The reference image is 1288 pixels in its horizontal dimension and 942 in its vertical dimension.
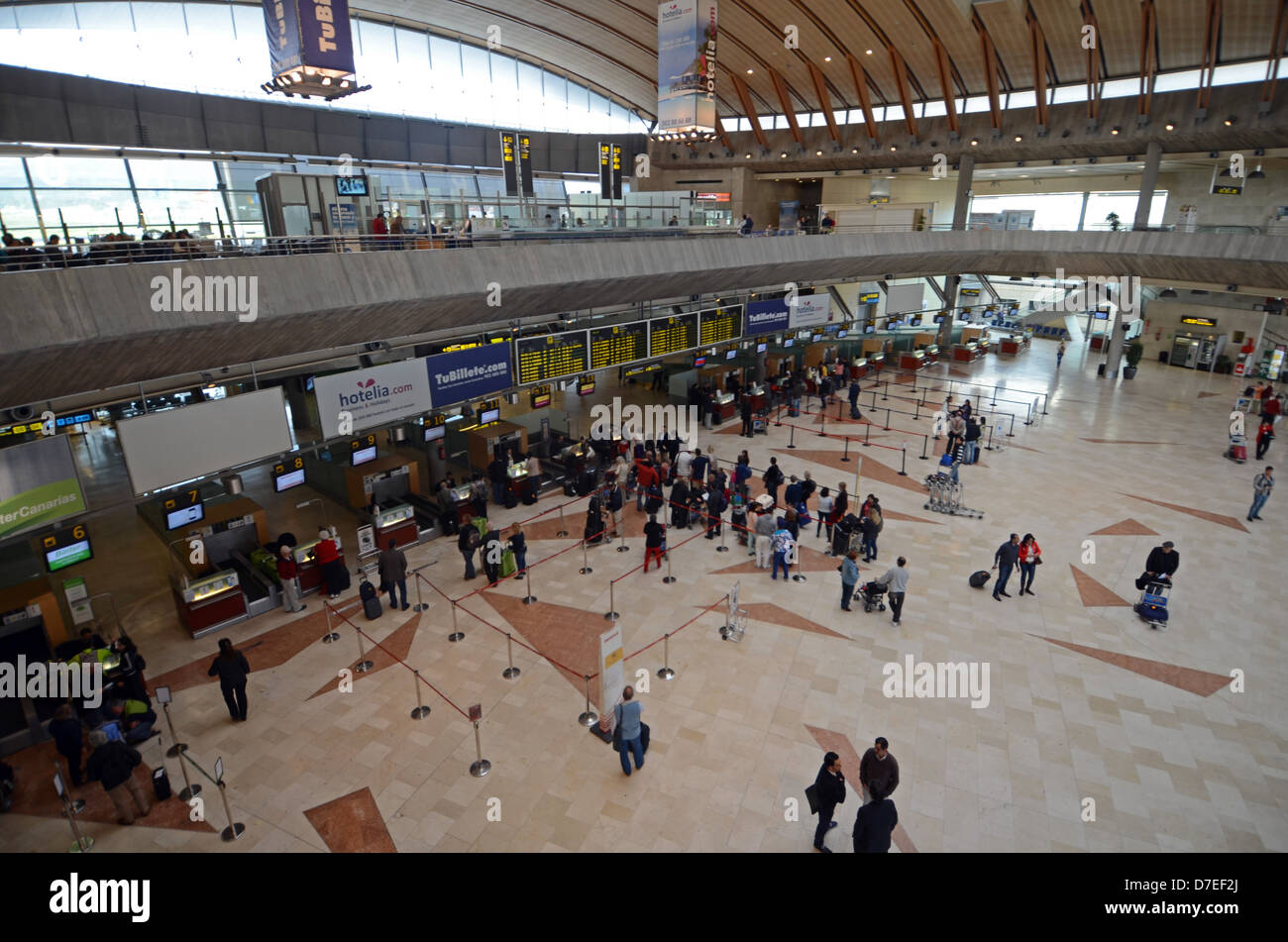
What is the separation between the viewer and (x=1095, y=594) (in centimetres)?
1270

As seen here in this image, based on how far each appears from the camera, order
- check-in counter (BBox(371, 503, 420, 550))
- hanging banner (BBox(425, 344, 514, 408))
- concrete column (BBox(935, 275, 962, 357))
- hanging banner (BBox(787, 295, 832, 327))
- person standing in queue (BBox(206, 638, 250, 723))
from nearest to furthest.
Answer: person standing in queue (BBox(206, 638, 250, 723)), hanging banner (BBox(425, 344, 514, 408)), check-in counter (BBox(371, 503, 420, 550)), hanging banner (BBox(787, 295, 832, 327)), concrete column (BBox(935, 275, 962, 357))

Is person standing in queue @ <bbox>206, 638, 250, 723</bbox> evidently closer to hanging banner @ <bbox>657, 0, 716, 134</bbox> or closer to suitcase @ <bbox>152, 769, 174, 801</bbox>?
suitcase @ <bbox>152, 769, 174, 801</bbox>

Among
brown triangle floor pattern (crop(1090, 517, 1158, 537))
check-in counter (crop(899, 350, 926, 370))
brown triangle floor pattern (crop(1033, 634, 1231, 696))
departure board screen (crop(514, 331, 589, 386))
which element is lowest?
brown triangle floor pattern (crop(1033, 634, 1231, 696))

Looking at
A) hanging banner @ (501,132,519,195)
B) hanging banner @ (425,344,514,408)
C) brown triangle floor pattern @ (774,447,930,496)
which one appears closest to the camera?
hanging banner @ (425,344,514,408)

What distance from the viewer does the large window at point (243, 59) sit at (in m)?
20.7

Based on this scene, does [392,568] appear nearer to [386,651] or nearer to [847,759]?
[386,651]

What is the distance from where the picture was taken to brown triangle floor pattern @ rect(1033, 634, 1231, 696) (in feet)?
33.3

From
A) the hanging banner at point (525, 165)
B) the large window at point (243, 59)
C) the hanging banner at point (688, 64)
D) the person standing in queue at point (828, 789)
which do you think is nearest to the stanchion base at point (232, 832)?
the person standing in queue at point (828, 789)

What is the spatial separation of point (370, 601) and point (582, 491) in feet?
23.2

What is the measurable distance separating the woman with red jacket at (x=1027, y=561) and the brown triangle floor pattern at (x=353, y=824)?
11.6 meters

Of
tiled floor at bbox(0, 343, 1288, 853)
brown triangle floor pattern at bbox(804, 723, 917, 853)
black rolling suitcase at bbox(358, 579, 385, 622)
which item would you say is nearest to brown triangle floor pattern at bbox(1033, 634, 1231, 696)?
tiled floor at bbox(0, 343, 1288, 853)

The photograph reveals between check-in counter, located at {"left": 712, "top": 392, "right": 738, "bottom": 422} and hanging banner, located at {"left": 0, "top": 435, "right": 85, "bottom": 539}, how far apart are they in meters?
18.3

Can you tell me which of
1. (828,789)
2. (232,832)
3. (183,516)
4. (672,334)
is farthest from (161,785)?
(672,334)

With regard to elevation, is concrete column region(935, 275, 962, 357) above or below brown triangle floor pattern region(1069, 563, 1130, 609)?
above
